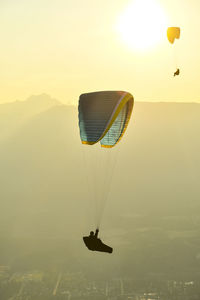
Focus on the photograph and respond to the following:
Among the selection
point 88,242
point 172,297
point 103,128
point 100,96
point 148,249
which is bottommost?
point 148,249

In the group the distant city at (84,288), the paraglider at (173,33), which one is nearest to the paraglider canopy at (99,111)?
the paraglider at (173,33)

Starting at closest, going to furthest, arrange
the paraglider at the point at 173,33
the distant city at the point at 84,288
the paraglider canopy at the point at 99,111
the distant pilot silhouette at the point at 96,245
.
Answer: the distant pilot silhouette at the point at 96,245
the paraglider canopy at the point at 99,111
the paraglider at the point at 173,33
the distant city at the point at 84,288

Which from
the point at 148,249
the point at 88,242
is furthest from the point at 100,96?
the point at 148,249

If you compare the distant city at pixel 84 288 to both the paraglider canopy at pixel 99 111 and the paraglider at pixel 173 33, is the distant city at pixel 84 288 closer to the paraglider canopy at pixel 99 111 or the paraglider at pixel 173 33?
the paraglider at pixel 173 33

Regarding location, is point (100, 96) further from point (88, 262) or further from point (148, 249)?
point (148, 249)

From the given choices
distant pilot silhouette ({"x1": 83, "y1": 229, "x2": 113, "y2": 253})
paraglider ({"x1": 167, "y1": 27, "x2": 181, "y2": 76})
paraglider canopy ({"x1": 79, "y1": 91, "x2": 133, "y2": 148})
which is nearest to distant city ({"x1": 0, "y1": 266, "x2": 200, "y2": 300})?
paraglider ({"x1": 167, "y1": 27, "x2": 181, "y2": 76})

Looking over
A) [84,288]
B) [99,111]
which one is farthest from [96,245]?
[84,288]

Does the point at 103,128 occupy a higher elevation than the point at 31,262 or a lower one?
higher
